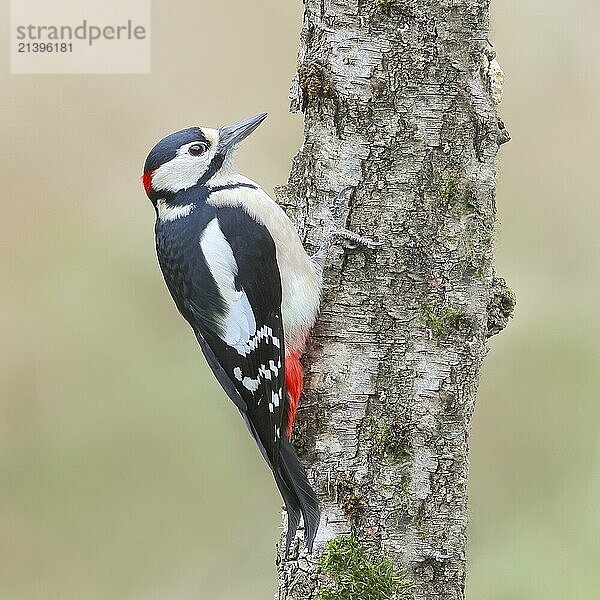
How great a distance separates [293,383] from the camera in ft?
8.26

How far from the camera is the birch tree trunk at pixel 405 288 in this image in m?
2.41

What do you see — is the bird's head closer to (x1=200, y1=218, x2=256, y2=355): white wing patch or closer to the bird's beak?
the bird's beak

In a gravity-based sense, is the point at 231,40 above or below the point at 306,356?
above

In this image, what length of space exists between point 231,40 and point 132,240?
2.65 ft

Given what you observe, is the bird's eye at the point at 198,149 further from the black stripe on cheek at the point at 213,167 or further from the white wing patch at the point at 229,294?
the white wing patch at the point at 229,294

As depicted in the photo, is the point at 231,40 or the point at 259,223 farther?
the point at 231,40

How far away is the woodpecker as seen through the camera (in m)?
2.47

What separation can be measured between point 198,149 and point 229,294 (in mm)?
396

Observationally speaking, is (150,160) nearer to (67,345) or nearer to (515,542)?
(67,345)

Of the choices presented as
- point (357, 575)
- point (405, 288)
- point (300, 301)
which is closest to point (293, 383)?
point (300, 301)

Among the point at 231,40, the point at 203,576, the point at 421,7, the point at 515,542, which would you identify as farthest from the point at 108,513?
the point at 421,7

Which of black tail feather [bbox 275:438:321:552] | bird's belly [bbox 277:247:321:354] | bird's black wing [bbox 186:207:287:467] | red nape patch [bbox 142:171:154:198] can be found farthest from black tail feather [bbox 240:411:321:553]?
red nape patch [bbox 142:171:154:198]

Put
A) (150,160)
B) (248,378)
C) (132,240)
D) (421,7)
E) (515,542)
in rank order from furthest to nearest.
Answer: (132,240), (515,542), (150,160), (248,378), (421,7)

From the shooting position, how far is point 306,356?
2.54 metres
